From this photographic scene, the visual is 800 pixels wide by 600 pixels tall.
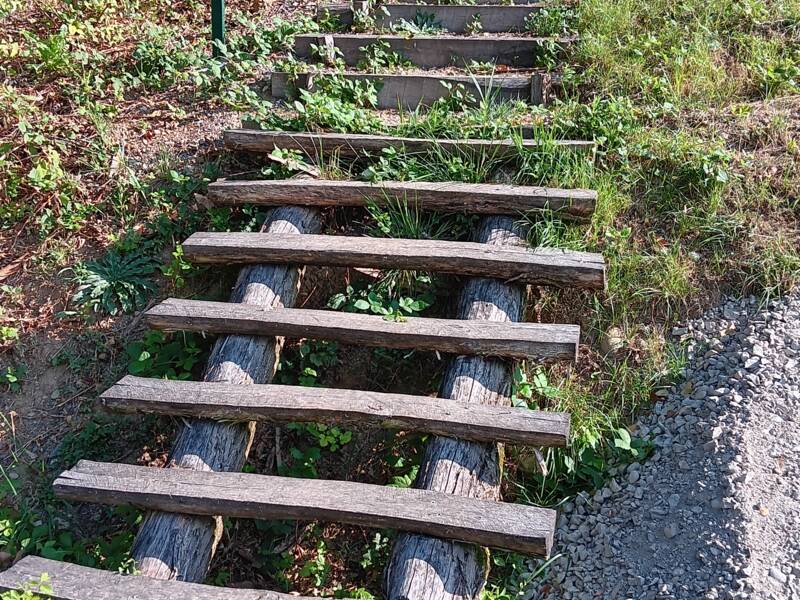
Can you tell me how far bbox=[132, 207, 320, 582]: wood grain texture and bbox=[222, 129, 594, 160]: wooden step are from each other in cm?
47

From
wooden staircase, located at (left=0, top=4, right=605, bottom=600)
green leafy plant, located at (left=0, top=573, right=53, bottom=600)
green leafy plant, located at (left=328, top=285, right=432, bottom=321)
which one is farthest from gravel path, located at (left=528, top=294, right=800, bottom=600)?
green leafy plant, located at (left=0, top=573, right=53, bottom=600)

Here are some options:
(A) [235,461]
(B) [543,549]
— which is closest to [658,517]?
(B) [543,549]

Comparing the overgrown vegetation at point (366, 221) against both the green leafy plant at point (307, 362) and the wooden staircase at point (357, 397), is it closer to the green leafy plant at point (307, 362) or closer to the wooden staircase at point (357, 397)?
the green leafy plant at point (307, 362)

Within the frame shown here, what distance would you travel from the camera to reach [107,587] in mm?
2588

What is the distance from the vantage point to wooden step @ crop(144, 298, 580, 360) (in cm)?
316

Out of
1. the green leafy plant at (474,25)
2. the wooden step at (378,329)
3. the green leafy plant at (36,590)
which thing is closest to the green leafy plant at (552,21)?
the green leafy plant at (474,25)

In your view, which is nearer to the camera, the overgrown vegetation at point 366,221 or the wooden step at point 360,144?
the overgrown vegetation at point 366,221

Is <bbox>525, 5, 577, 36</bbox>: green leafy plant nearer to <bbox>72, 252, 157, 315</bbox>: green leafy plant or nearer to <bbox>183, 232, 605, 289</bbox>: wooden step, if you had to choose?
<bbox>183, 232, 605, 289</bbox>: wooden step

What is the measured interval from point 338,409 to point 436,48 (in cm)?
295

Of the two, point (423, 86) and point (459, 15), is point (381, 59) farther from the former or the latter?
point (459, 15)

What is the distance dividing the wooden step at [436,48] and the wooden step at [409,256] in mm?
1891

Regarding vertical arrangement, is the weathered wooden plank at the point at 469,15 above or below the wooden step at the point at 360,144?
above

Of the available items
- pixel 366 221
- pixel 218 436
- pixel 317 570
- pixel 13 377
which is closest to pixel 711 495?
pixel 317 570

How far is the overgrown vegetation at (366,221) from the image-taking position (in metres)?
3.29
